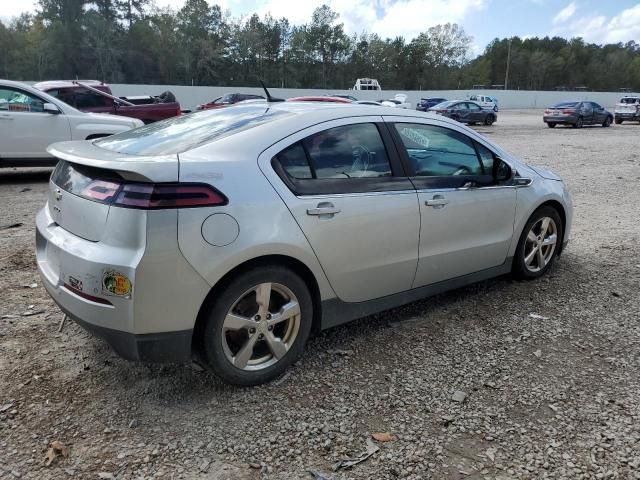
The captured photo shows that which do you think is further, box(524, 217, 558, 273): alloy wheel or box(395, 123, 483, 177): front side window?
box(524, 217, 558, 273): alloy wheel

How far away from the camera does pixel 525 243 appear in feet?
14.9

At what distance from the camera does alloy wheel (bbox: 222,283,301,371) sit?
286 cm

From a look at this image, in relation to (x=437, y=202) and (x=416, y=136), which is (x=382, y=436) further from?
(x=416, y=136)

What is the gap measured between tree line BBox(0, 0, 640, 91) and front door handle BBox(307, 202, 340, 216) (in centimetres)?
4895

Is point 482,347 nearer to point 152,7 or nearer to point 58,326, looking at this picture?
point 58,326

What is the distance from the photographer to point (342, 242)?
314cm

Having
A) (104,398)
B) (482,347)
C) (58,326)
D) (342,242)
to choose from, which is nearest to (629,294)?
(482,347)

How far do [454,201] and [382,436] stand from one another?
6.02 ft

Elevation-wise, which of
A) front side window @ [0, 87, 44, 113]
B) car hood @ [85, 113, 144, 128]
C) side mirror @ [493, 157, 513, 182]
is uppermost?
front side window @ [0, 87, 44, 113]

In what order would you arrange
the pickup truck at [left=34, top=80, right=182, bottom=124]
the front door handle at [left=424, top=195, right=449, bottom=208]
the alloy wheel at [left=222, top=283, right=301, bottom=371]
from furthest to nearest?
1. the pickup truck at [left=34, top=80, right=182, bottom=124]
2. the front door handle at [left=424, top=195, right=449, bottom=208]
3. the alloy wheel at [left=222, top=283, right=301, bottom=371]

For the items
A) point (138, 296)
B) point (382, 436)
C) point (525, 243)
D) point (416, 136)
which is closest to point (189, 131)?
point (138, 296)

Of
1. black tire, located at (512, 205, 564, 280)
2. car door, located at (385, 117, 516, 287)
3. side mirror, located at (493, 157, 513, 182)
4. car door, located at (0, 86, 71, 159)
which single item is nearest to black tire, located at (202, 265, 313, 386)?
car door, located at (385, 117, 516, 287)

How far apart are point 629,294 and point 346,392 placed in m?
3.00

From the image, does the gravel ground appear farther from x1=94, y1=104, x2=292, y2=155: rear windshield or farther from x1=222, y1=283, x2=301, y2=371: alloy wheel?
x1=94, y1=104, x2=292, y2=155: rear windshield
